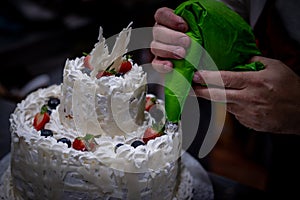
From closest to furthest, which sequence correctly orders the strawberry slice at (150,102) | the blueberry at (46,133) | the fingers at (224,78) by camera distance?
the fingers at (224,78) < the blueberry at (46,133) < the strawberry slice at (150,102)

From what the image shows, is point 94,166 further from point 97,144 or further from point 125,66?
point 125,66

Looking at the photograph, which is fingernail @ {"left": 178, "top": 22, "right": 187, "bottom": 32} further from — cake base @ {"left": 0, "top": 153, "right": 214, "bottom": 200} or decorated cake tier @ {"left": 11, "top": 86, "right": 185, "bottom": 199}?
cake base @ {"left": 0, "top": 153, "right": 214, "bottom": 200}

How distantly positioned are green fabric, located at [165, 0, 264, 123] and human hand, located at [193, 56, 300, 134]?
38 mm

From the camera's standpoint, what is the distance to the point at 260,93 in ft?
4.02

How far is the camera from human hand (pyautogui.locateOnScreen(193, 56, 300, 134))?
122cm

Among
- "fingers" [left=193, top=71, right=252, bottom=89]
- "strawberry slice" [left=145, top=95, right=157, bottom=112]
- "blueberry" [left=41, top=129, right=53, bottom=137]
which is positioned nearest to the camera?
"fingers" [left=193, top=71, right=252, bottom=89]

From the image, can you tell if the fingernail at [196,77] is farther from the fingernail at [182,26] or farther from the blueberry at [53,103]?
the blueberry at [53,103]

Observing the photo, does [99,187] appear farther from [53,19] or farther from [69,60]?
[53,19]

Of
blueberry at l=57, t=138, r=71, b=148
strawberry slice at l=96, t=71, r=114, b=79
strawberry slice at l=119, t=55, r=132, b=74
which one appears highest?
strawberry slice at l=96, t=71, r=114, b=79

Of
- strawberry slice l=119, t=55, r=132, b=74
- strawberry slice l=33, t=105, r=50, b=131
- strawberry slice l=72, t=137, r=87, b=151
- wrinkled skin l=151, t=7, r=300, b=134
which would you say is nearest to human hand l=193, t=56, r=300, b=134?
wrinkled skin l=151, t=7, r=300, b=134

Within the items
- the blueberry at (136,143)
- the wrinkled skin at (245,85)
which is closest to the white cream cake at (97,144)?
the blueberry at (136,143)

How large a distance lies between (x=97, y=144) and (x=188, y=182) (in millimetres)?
355

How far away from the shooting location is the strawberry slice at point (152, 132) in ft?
4.36

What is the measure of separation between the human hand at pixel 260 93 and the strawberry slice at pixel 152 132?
17cm
